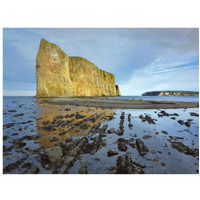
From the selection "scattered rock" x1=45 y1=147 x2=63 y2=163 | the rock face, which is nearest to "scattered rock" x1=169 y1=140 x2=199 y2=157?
"scattered rock" x1=45 y1=147 x2=63 y2=163

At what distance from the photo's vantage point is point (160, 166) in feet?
9.95

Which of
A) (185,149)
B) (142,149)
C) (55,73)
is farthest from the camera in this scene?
(55,73)

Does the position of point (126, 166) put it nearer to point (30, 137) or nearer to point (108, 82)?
point (30, 137)

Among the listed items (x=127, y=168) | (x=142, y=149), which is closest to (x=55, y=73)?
(x=142, y=149)

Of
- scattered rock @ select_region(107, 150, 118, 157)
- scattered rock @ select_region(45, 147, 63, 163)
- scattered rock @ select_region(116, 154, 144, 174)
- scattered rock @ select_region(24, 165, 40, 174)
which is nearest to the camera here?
scattered rock @ select_region(24, 165, 40, 174)

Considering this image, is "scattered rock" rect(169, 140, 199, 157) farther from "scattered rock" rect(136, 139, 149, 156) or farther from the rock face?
the rock face

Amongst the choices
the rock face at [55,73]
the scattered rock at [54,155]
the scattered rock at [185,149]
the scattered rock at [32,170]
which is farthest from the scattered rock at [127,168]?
the rock face at [55,73]

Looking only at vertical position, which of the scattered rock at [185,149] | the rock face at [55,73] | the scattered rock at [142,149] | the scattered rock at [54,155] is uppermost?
the rock face at [55,73]

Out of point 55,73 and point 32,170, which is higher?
point 55,73

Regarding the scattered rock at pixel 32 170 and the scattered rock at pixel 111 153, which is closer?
the scattered rock at pixel 32 170

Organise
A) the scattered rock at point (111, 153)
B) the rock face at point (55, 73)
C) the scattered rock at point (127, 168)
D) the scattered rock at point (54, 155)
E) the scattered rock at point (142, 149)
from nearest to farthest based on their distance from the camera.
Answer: the scattered rock at point (127, 168), the scattered rock at point (54, 155), the scattered rock at point (111, 153), the scattered rock at point (142, 149), the rock face at point (55, 73)

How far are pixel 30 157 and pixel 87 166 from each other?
184 cm

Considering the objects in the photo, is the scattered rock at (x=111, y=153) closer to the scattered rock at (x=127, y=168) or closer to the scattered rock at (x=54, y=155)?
the scattered rock at (x=127, y=168)

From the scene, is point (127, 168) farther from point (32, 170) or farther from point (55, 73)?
point (55, 73)
